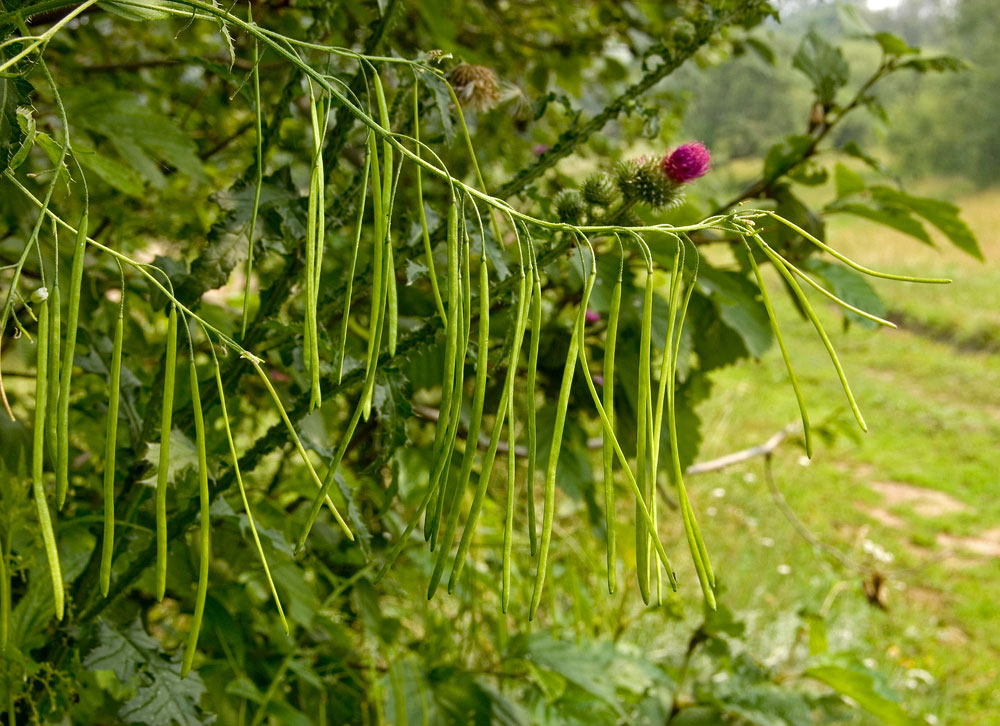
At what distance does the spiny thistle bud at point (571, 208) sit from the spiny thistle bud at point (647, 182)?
0.09ft

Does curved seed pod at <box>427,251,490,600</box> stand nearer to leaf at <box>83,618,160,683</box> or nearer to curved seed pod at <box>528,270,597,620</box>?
curved seed pod at <box>528,270,597,620</box>

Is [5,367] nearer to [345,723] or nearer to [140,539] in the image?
[140,539]

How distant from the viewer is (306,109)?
3.41 feet

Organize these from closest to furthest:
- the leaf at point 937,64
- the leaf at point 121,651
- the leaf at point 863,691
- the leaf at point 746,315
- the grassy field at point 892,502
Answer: the leaf at point 121,651
the leaf at point 746,315
the leaf at point 937,64
the leaf at point 863,691
the grassy field at point 892,502

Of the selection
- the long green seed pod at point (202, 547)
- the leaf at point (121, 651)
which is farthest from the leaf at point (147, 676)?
the long green seed pod at point (202, 547)

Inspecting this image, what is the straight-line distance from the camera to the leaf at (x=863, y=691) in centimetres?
91

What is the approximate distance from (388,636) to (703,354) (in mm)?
402

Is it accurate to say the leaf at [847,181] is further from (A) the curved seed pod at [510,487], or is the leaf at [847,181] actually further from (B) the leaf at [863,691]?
(A) the curved seed pod at [510,487]

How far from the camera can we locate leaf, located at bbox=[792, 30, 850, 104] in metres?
0.83

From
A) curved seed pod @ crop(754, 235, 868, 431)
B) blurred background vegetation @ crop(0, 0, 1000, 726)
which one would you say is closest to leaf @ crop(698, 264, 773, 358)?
blurred background vegetation @ crop(0, 0, 1000, 726)

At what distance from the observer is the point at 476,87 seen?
0.49 m

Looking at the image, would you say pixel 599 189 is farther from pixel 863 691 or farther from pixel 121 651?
pixel 863 691

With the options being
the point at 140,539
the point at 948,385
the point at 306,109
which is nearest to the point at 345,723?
the point at 140,539

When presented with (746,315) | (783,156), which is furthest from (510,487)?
(783,156)
